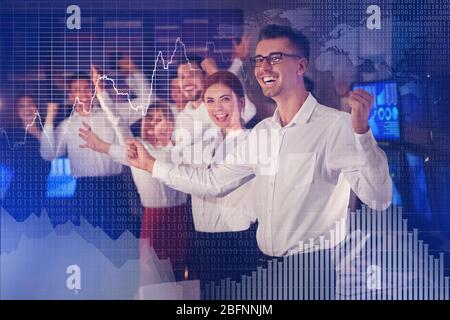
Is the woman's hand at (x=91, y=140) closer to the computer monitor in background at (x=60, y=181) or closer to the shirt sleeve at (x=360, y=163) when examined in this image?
the computer monitor in background at (x=60, y=181)

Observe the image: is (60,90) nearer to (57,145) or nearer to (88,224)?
(57,145)

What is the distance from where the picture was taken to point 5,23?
261cm

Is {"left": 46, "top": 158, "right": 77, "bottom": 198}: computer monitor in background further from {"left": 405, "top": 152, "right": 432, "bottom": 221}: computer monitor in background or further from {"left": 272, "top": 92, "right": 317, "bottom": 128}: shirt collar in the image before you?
{"left": 405, "top": 152, "right": 432, "bottom": 221}: computer monitor in background

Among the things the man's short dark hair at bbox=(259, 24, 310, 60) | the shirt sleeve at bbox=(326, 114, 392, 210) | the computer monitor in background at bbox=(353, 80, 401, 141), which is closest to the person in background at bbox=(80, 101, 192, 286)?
the man's short dark hair at bbox=(259, 24, 310, 60)

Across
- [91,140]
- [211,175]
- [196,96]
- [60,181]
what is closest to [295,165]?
[211,175]

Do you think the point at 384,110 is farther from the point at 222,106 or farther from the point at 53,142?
the point at 53,142

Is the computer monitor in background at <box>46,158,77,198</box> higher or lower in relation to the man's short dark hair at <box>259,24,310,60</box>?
lower

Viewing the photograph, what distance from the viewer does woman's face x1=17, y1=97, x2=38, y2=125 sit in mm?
2602

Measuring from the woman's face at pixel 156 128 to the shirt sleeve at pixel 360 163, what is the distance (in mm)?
564

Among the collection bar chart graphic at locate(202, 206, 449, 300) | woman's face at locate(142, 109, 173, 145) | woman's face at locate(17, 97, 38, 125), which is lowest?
bar chart graphic at locate(202, 206, 449, 300)

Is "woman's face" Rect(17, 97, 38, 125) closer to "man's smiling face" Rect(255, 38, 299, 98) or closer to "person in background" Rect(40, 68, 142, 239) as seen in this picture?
"person in background" Rect(40, 68, 142, 239)

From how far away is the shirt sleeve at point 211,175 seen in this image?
2576 millimetres

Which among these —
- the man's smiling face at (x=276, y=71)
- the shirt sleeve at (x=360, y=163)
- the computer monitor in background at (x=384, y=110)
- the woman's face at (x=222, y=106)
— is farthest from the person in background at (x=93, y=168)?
the computer monitor in background at (x=384, y=110)

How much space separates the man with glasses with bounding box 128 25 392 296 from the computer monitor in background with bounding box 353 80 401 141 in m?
0.02
